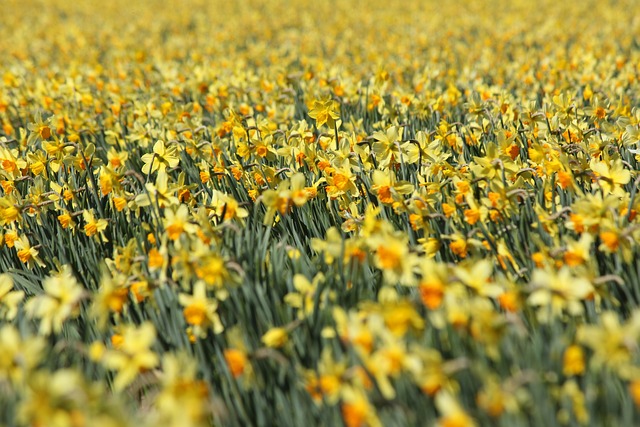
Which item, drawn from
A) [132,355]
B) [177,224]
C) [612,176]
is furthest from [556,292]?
[177,224]

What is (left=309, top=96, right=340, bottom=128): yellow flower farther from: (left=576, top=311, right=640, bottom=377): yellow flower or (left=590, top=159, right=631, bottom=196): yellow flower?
(left=576, top=311, right=640, bottom=377): yellow flower

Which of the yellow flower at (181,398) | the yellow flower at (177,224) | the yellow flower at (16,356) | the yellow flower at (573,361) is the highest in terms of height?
the yellow flower at (177,224)

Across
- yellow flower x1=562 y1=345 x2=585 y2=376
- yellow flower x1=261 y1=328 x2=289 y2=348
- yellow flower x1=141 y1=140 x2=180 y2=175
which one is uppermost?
yellow flower x1=141 y1=140 x2=180 y2=175

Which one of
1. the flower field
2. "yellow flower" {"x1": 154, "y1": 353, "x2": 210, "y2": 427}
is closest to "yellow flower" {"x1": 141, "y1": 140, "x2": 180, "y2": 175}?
the flower field

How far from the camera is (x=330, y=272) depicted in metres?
2.12

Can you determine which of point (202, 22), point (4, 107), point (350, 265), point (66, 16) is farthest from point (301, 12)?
point (350, 265)

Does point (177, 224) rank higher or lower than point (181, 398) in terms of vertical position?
higher

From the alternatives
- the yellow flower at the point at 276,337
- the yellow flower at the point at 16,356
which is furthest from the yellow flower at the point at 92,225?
the yellow flower at the point at 276,337

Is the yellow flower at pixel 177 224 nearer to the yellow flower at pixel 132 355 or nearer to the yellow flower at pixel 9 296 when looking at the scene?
the yellow flower at pixel 9 296

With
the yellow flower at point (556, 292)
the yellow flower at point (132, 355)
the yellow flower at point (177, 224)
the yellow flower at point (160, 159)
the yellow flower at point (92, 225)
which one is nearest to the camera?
the yellow flower at point (132, 355)

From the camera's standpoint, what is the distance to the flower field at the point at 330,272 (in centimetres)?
154

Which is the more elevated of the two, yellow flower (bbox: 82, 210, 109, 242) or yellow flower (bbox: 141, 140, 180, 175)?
yellow flower (bbox: 141, 140, 180, 175)

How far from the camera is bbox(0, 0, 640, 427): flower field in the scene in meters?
1.54

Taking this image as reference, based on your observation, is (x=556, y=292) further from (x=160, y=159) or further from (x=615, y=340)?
(x=160, y=159)
